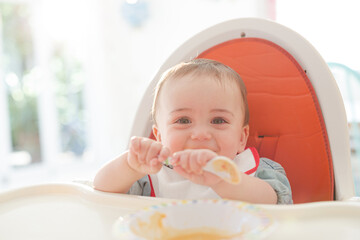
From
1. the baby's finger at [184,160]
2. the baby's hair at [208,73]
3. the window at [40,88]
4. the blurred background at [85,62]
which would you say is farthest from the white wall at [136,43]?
the baby's finger at [184,160]

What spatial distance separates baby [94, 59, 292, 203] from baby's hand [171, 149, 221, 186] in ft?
0.22

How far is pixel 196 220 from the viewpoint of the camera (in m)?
0.53

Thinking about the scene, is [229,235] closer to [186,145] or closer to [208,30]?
[186,145]

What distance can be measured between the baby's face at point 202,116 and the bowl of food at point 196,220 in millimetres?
270

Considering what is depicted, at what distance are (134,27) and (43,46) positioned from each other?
3.01 feet

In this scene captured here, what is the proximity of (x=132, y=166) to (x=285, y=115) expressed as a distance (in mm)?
410

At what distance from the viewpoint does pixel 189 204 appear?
1.75ft

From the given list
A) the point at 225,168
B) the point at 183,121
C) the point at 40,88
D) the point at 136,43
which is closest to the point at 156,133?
the point at 183,121

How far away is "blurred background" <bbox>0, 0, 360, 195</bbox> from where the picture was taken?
3.48 meters

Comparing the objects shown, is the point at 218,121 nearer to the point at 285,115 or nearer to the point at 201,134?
the point at 201,134

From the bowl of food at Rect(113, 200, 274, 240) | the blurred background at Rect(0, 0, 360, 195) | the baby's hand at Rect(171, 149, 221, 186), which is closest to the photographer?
the bowl of food at Rect(113, 200, 274, 240)

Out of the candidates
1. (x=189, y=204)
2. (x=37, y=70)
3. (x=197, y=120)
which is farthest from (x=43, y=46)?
(x=189, y=204)

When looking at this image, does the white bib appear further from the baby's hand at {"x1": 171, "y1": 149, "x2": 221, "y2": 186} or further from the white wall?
the white wall

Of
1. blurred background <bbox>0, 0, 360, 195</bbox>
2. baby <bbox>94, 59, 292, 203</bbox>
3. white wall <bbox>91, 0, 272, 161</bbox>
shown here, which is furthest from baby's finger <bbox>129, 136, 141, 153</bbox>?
white wall <bbox>91, 0, 272, 161</bbox>
